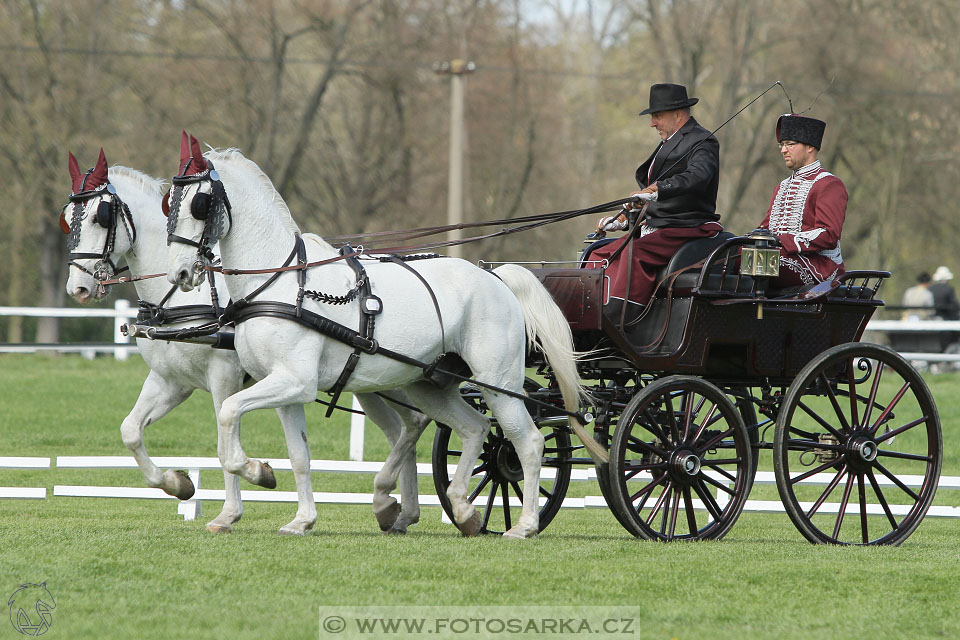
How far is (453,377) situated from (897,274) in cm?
2573

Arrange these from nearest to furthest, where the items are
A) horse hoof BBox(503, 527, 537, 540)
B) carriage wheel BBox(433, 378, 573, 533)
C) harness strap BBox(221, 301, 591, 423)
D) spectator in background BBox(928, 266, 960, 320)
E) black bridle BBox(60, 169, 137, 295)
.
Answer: harness strap BBox(221, 301, 591, 423)
horse hoof BBox(503, 527, 537, 540)
black bridle BBox(60, 169, 137, 295)
carriage wheel BBox(433, 378, 573, 533)
spectator in background BBox(928, 266, 960, 320)

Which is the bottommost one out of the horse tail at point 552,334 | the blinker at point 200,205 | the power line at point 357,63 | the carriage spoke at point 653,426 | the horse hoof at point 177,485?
the horse hoof at point 177,485

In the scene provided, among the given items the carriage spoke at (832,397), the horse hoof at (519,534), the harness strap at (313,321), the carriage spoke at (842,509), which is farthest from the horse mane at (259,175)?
the carriage spoke at (842,509)

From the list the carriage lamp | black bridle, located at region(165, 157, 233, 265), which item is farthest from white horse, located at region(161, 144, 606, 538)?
the carriage lamp

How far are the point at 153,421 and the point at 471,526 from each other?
6.49ft

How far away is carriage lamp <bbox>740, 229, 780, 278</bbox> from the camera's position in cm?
752

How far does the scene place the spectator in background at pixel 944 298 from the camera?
2056cm

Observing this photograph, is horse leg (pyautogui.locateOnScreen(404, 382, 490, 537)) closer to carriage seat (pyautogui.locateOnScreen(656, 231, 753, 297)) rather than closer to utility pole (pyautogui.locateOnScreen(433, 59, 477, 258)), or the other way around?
carriage seat (pyautogui.locateOnScreen(656, 231, 753, 297))

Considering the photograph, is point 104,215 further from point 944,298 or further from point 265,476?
point 944,298

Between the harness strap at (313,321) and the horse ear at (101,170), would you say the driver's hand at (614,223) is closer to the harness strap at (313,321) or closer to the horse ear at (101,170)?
the harness strap at (313,321)

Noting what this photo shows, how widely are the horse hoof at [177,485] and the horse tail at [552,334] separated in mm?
2238

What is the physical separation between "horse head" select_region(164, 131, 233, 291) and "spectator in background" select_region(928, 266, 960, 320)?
15639mm

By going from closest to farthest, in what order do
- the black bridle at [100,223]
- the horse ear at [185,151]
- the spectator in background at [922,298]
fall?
the horse ear at [185,151]
the black bridle at [100,223]
the spectator in background at [922,298]

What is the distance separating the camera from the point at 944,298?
2148 centimetres
